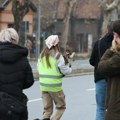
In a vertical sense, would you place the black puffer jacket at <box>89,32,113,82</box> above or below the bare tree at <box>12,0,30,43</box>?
above

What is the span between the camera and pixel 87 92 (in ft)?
58.8

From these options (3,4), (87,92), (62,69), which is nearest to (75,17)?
(3,4)

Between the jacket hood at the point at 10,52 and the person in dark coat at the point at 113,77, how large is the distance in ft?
3.54

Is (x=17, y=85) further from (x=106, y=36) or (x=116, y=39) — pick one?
(x=106, y=36)

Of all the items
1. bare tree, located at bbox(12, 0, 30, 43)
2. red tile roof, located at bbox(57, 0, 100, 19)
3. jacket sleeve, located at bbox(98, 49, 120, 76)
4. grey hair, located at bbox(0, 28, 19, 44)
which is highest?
grey hair, located at bbox(0, 28, 19, 44)

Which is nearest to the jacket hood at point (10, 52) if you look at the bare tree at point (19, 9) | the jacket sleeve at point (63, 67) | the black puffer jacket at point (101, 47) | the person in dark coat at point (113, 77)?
the person in dark coat at point (113, 77)

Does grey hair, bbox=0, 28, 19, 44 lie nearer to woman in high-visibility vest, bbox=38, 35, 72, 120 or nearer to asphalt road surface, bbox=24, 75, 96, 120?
woman in high-visibility vest, bbox=38, 35, 72, 120

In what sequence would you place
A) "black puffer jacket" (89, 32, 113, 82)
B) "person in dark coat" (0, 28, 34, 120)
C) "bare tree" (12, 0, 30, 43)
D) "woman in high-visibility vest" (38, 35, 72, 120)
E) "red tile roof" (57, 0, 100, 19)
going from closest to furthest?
1. "person in dark coat" (0, 28, 34, 120)
2. "black puffer jacket" (89, 32, 113, 82)
3. "woman in high-visibility vest" (38, 35, 72, 120)
4. "bare tree" (12, 0, 30, 43)
5. "red tile roof" (57, 0, 100, 19)

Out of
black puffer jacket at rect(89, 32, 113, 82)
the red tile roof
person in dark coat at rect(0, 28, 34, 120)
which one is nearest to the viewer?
person in dark coat at rect(0, 28, 34, 120)

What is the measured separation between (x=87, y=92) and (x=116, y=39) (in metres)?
12.2

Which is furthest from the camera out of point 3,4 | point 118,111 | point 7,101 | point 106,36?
point 3,4

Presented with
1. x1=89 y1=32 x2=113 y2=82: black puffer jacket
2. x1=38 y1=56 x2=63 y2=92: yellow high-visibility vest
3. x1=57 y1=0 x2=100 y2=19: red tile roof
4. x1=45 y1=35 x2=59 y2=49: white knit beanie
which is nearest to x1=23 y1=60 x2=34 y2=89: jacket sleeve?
x1=89 y1=32 x2=113 y2=82: black puffer jacket

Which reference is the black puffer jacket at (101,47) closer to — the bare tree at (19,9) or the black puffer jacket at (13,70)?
the black puffer jacket at (13,70)

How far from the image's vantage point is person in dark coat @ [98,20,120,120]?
18.6ft
